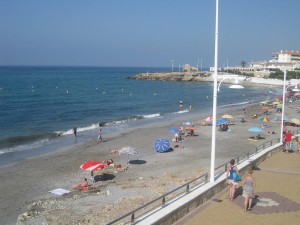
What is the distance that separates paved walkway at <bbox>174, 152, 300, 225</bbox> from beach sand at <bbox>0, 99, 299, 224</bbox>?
3.83m

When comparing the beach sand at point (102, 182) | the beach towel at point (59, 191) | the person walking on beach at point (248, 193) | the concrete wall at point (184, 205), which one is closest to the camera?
the concrete wall at point (184, 205)

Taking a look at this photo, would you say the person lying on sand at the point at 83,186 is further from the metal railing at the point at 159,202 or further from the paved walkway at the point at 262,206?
the paved walkway at the point at 262,206

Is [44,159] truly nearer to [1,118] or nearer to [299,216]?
[299,216]

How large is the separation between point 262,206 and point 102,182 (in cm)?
904

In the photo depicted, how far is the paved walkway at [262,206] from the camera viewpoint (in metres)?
8.98

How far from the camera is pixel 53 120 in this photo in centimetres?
4131

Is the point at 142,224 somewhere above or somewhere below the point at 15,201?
above

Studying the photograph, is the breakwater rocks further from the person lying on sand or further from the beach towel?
the beach towel

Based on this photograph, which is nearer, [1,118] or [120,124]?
[120,124]

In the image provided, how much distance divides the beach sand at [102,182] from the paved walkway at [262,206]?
12.6ft

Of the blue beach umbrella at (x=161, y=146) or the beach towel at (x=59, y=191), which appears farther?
the blue beach umbrella at (x=161, y=146)

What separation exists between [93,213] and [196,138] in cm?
1747

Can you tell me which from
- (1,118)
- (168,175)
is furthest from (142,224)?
(1,118)

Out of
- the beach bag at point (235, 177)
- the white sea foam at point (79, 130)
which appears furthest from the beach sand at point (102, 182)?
the white sea foam at point (79, 130)
